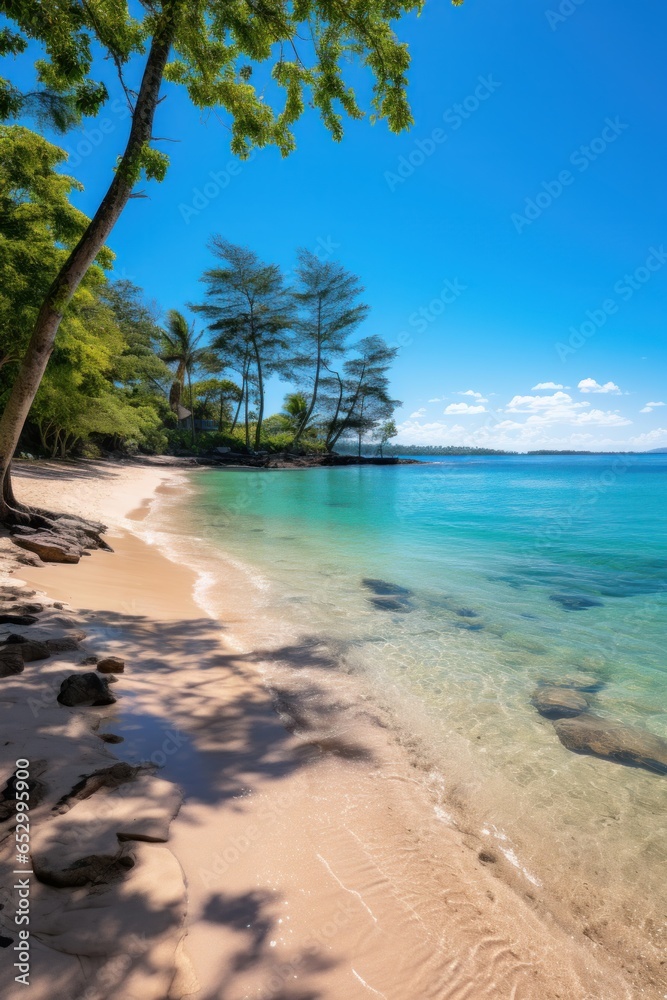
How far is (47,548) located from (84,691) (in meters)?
4.53

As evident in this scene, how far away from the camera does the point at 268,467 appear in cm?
4481

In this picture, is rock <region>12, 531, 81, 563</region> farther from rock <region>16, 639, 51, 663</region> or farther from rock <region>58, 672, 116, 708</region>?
rock <region>58, 672, 116, 708</region>

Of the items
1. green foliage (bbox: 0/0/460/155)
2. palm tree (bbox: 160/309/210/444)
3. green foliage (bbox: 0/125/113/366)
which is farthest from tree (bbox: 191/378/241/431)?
green foliage (bbox: 0/0/460/155)

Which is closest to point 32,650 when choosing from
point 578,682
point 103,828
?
point 103,828

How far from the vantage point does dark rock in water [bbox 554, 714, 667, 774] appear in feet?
10.7

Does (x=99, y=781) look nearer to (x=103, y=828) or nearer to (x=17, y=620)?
(x=103, y=828)

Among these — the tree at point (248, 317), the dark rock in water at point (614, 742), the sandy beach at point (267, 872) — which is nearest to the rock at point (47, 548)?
the sandy beach at point (267, 872)

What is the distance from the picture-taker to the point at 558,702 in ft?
13.1

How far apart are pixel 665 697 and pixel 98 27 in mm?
10245

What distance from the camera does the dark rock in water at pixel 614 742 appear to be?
10.7ft

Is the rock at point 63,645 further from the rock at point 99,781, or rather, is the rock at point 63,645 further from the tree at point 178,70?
the tree at point 178,70

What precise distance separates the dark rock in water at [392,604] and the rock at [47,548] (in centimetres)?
459

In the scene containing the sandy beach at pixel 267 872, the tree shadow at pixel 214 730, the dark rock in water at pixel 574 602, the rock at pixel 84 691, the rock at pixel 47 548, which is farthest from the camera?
the dark rock in water at pixel 574 602

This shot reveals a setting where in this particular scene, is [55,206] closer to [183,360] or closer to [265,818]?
[265,818]
